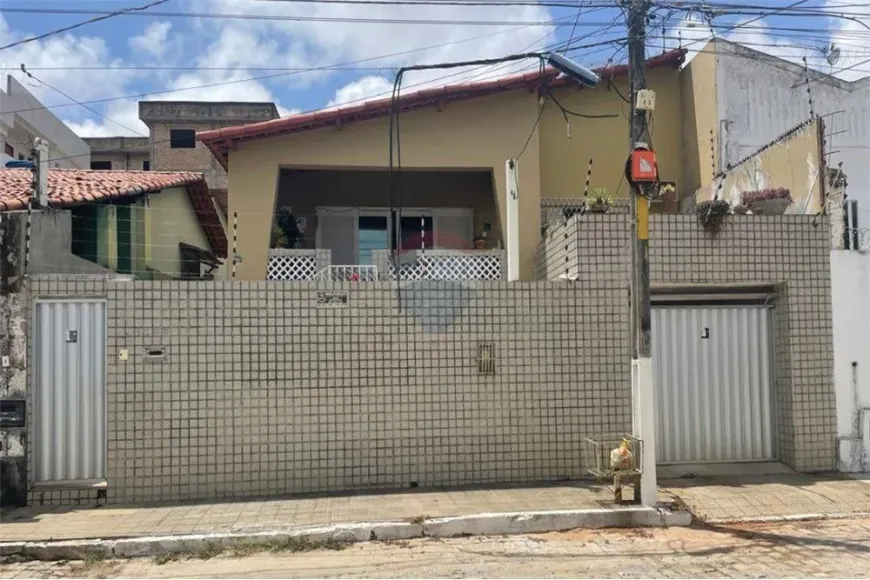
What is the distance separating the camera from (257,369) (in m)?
7.32

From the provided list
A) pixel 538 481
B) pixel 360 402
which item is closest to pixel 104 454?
pixel 360 402

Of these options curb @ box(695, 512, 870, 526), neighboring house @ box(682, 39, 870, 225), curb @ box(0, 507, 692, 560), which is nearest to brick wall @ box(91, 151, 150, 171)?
neighboring house @ box(682, 39, 870, 225)

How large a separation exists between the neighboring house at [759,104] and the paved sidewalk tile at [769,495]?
21.0 ft

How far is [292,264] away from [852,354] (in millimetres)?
8334

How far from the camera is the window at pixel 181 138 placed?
30.8 meters

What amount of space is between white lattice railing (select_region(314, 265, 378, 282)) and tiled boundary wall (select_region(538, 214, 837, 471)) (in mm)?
3306

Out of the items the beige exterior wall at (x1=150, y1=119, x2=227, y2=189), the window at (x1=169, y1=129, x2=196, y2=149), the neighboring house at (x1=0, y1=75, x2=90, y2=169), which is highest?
the window at (x1=169, y1=129, x2=196, y2=149)

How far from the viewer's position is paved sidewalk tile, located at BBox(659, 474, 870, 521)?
6742 mm

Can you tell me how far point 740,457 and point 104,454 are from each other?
7.51 m

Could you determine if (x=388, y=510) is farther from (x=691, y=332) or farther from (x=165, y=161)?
(x=165, y=161)

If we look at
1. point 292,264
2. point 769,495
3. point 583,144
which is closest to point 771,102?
point 583,144

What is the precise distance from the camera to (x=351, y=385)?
746cm

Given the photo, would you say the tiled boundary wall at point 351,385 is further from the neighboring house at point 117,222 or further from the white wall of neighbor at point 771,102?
the white wall of neighbor at point 771,102

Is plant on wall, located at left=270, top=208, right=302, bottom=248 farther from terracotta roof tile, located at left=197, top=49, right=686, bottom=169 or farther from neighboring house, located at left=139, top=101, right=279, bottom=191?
neighboring house, located at left=139, top=101, right=279, bottom=191
